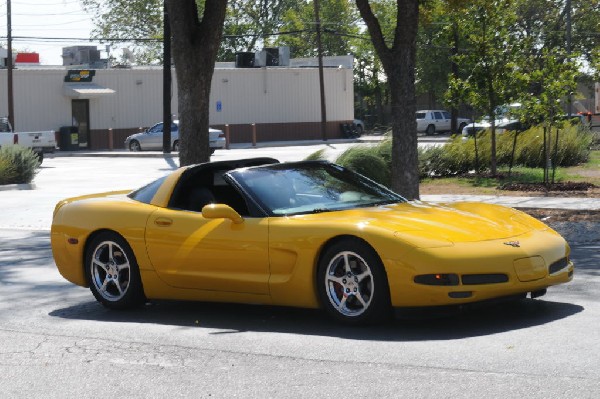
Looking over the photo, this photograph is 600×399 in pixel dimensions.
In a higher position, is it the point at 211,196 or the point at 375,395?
the point at 211,196

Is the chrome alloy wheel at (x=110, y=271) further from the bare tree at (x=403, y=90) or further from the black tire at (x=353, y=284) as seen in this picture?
the bare tree at (x=403, y=90)

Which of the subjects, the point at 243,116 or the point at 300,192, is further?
the point at 243,116

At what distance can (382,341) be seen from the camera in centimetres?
733

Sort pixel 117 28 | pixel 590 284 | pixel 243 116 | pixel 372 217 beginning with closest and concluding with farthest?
pixel 372 217 → pixel 590 284 → pixel 243 116 → pixel 117 28

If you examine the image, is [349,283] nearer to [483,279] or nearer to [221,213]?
[483,279]

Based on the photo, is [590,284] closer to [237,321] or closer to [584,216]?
[237,321]

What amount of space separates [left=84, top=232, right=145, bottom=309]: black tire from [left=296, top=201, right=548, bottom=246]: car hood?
1.81 meters

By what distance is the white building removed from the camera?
53375mm

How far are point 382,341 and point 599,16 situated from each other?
196ft

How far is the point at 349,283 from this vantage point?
25.3 ft

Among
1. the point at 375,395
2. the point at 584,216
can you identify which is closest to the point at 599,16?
the point at 584,216

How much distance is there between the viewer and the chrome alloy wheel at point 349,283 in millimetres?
7687

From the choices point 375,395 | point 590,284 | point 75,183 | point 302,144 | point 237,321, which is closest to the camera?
point 375,395

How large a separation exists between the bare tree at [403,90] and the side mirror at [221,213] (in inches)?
317
